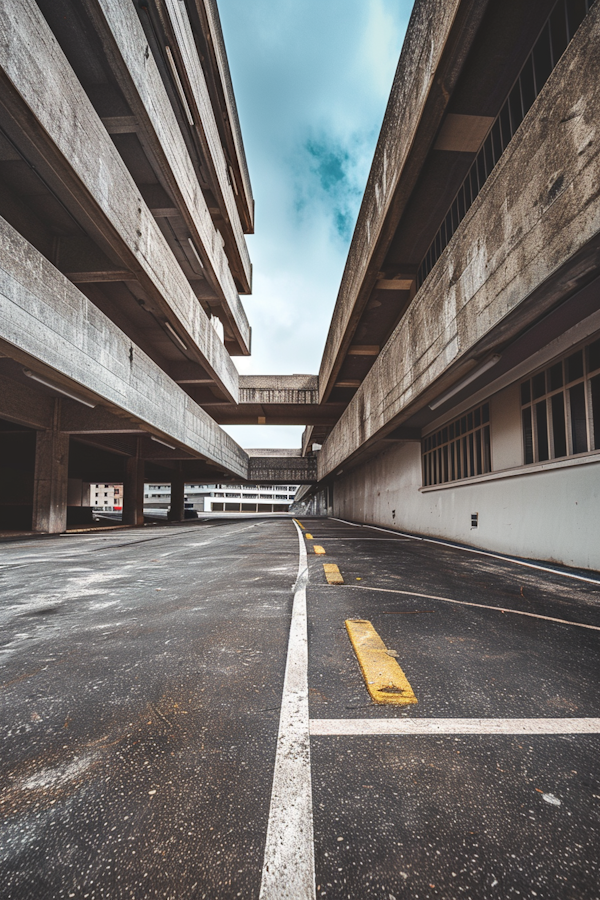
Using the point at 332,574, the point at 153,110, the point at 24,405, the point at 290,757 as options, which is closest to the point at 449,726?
the point at 290,757

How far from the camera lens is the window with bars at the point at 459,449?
945 cm

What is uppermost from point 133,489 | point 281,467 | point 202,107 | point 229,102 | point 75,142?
point 229,102

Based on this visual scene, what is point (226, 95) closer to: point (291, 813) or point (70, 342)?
point (70, 342)

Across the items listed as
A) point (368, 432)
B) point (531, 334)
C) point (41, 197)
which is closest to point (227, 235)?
point (41, 197)

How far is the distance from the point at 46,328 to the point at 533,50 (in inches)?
375

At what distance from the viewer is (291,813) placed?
1.26 meters

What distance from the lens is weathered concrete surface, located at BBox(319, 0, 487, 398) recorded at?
5863mm

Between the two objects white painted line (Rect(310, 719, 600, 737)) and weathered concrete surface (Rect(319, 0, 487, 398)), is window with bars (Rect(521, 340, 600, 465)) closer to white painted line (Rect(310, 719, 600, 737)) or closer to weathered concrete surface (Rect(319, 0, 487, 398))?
weathered concrete surface (Rect(319, 0, 487, 398))

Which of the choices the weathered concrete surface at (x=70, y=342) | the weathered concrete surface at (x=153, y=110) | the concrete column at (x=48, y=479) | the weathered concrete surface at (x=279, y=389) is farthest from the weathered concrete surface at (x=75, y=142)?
the weathered concrete surface at (x=279, y=389)

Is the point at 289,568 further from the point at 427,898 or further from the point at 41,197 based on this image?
the point at 41,197

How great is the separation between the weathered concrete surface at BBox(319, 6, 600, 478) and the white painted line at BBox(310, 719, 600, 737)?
4162 millimetres

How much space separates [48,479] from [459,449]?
13697 mm

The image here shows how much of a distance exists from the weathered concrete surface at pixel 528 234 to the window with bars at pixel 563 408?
Result: 1.30m

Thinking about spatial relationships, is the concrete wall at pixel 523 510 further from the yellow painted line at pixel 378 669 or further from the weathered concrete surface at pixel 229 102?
the weathered concrete surface at pixel 229 102
